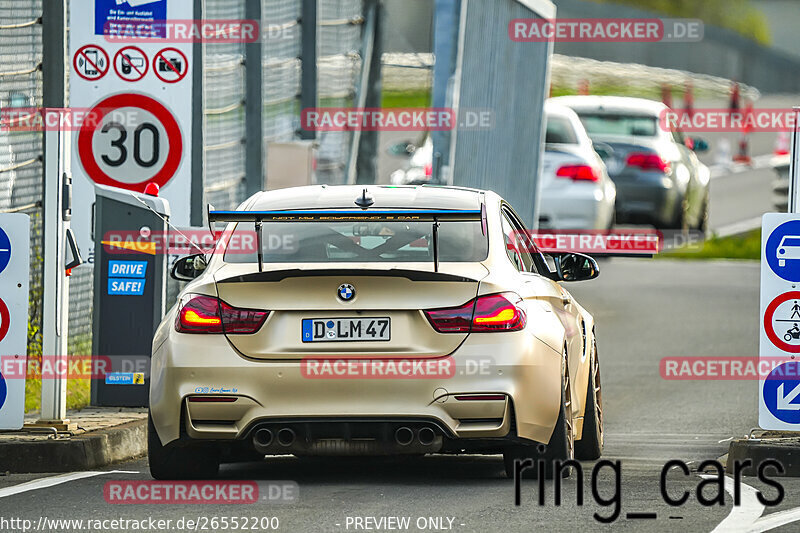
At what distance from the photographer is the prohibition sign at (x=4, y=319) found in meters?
10.0

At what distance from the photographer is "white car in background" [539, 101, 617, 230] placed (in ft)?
67.9

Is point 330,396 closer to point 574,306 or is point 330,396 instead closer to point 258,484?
point 258,484

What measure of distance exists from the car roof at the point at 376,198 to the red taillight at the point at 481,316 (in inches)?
34.2

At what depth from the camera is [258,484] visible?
898cm

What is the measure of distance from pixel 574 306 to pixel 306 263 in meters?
1.78

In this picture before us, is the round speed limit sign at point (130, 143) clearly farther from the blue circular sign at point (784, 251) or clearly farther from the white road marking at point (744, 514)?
the white road marking at point (744, 514)

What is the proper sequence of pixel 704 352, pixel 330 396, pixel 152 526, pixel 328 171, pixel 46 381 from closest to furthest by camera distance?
pixel 152 526 → pixel 330 396 → pixel 46 381 → pixel 704 352 → pixel 328 171

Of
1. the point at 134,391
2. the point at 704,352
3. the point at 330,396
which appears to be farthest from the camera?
the point at 704,352

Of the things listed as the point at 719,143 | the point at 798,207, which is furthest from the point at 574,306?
the point at 719,143

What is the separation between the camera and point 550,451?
29.5 feet

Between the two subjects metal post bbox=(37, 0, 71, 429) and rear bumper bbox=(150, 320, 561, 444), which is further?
metal post bbox=(37, 0, 71, 429)

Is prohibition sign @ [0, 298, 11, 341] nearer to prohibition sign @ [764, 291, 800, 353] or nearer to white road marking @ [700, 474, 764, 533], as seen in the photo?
white road marking @ [700, 474, 764, 533]

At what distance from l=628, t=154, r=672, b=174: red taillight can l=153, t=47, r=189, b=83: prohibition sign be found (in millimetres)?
10934

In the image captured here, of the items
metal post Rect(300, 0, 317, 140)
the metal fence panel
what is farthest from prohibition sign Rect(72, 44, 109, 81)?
metal post Rect(300, 0, 317, 140)
